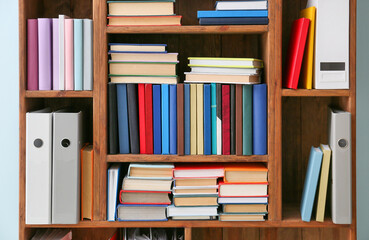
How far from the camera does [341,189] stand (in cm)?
173

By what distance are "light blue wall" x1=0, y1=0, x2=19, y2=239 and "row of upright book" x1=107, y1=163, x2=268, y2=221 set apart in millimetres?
603

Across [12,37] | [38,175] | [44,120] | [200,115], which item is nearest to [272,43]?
[200,115]

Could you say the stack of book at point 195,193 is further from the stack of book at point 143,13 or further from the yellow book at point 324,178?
the stack of book at point 143,13

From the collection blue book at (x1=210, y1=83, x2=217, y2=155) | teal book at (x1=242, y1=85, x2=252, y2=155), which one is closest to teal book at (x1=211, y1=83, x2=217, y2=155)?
blue book at (x1=210, y1=83, x2=217, y2=155)

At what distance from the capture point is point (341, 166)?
1.73 meters

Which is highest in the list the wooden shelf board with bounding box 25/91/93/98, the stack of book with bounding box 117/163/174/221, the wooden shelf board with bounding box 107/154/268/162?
the wooden shelf board with bounding box 25/91/93/98

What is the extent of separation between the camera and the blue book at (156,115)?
1.79 meters

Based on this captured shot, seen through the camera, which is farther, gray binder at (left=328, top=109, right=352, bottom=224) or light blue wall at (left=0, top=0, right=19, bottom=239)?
light blue wall at (left=0, top=0, right=19, bottom=239)

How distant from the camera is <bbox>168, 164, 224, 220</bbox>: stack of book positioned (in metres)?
1.79

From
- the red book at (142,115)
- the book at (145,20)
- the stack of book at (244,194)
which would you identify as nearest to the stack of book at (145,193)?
the red book at (142,115)

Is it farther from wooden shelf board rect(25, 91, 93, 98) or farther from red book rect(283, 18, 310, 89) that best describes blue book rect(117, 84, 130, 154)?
red book rect(283, 18, 310, 89)

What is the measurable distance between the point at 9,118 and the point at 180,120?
86cm

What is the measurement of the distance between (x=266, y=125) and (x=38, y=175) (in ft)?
2.94

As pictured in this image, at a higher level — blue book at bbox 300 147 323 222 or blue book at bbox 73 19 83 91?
blue book at bbox 73 19 83 91
